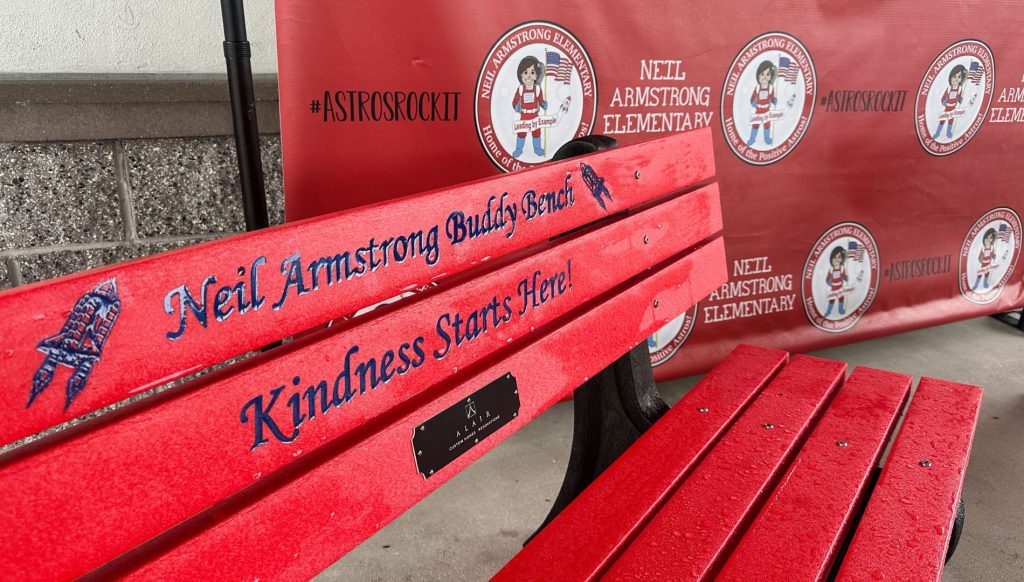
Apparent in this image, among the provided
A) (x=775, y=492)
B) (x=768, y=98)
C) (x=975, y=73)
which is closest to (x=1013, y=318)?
(x=975, y=73)

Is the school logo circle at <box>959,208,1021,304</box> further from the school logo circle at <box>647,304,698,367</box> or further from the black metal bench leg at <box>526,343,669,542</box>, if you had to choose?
the black metal bench leg at <box>526,343,669,542</box>

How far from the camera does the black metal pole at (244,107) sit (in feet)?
5.74

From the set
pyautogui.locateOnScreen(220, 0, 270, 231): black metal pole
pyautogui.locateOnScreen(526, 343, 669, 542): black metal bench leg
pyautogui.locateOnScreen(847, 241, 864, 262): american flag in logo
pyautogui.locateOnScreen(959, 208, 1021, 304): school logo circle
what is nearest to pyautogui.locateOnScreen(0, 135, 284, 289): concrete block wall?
pyautogui.locateOnScreen(220, 0, 270, 231): black metal pole

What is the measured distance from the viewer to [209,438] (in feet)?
2.09

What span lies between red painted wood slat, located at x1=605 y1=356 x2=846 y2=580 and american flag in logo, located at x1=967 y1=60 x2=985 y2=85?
2276mm

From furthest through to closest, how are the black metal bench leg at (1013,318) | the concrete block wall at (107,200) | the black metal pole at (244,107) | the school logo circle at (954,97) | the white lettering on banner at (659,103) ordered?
the black metal bench leg at (1013,318) → the school logo circle at (954,97) → the white lettering on banner at (659,103) → the concrete block wall at (107,200) → the black metal pole at (244,107)

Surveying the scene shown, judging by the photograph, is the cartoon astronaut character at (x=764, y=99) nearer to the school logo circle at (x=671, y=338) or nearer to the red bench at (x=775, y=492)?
the school logo circle at (x=671, y=338)

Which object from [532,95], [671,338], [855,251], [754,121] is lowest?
[671,338]

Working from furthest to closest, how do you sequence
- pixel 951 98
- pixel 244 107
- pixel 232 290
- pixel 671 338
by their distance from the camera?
1. pixel 951 98
2. pixel 671 338
3. pixel 244 107
4. pixel 232 290

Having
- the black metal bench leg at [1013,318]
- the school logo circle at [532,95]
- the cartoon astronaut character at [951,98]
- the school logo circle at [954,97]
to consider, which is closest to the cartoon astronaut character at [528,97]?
the school logo circle at [532,95]

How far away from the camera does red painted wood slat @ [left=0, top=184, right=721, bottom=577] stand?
0.54m

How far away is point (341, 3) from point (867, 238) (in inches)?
95.6

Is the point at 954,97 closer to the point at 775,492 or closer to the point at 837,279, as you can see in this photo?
the point at 837,279

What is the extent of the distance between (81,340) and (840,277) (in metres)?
3.09
